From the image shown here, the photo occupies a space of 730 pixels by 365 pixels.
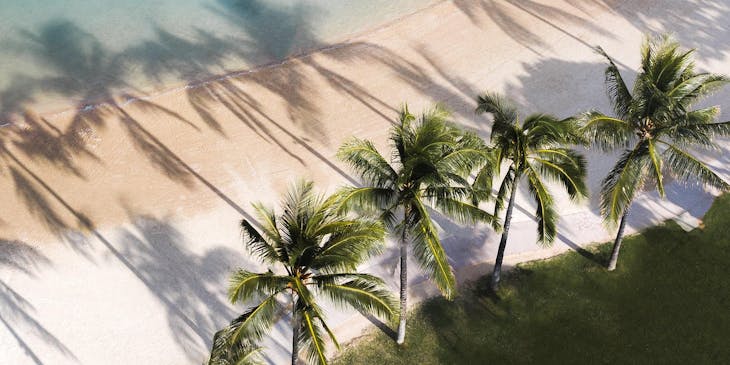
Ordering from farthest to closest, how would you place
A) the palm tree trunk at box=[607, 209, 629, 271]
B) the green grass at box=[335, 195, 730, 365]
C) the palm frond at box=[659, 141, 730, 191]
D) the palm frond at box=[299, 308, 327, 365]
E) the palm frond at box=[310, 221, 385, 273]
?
the palm tree trunk at box=[607, 209, 629, 271] → the green grass at box=[335, 195, 730, 365] → the palm frond at box=[659, 141, 730, 191] → the palm frond at box=[310, 221, 385, 273] → the palm frond at box=[299, 308, 327, 365]

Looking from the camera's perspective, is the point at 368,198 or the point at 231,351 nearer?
the point at 231,351

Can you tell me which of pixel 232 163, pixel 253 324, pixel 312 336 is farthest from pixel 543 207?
pixel 232 163

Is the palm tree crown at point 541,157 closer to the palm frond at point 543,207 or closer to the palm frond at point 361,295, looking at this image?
the palm frond at point 543,207

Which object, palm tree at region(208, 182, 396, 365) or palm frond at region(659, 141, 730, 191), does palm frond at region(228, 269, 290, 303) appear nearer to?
palm tree at region(208, 182, 396, 365)

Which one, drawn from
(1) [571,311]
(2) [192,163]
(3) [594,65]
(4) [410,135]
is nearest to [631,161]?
(1) [571,311]

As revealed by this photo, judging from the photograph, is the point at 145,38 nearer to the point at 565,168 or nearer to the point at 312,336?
the point at 565,168

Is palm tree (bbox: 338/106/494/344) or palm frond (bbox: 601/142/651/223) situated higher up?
palm tree (bbox: 338/106/494/344)

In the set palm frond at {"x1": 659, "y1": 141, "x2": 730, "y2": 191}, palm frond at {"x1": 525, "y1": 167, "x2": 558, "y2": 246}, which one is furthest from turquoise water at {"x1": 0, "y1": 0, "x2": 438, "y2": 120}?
palm frond at {"x1": 659, "y1": 141, "x2": 730, "y2": 191}

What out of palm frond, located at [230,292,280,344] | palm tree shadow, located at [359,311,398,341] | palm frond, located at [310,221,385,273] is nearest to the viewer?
palm frond, located at [230,292,280,344]
